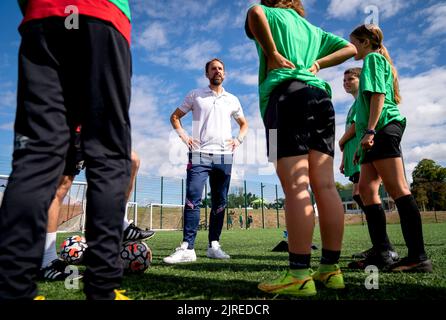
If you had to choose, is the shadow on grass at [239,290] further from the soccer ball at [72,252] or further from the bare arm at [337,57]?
the bare arm at [337,57]

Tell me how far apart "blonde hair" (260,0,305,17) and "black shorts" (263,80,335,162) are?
71 centimetres

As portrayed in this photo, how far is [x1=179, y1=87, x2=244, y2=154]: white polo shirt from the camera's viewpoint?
4605 millimetres

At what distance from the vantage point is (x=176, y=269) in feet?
10.4

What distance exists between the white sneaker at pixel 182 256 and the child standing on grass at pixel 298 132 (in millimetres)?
1931

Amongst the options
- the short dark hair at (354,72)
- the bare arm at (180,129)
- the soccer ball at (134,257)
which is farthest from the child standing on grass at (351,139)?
the soccer ball at (134,257)

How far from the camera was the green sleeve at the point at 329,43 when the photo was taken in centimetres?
258

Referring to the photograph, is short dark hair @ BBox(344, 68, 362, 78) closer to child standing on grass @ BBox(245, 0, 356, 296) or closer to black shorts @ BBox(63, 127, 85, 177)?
child standing on grass @ BBox(245, 0, 356, 296)

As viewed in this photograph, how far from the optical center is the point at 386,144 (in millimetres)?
3033

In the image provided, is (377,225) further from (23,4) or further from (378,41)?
(23,4)

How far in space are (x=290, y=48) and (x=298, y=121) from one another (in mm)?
605

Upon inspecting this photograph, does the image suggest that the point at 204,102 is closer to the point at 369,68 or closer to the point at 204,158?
the point at 204,158

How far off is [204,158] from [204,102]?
867mm

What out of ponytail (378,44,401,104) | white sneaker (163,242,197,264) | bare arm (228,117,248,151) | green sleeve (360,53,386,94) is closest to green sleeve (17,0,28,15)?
green sleeve (360,53,386,94)

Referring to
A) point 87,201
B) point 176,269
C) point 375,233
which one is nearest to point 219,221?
point 176,269
